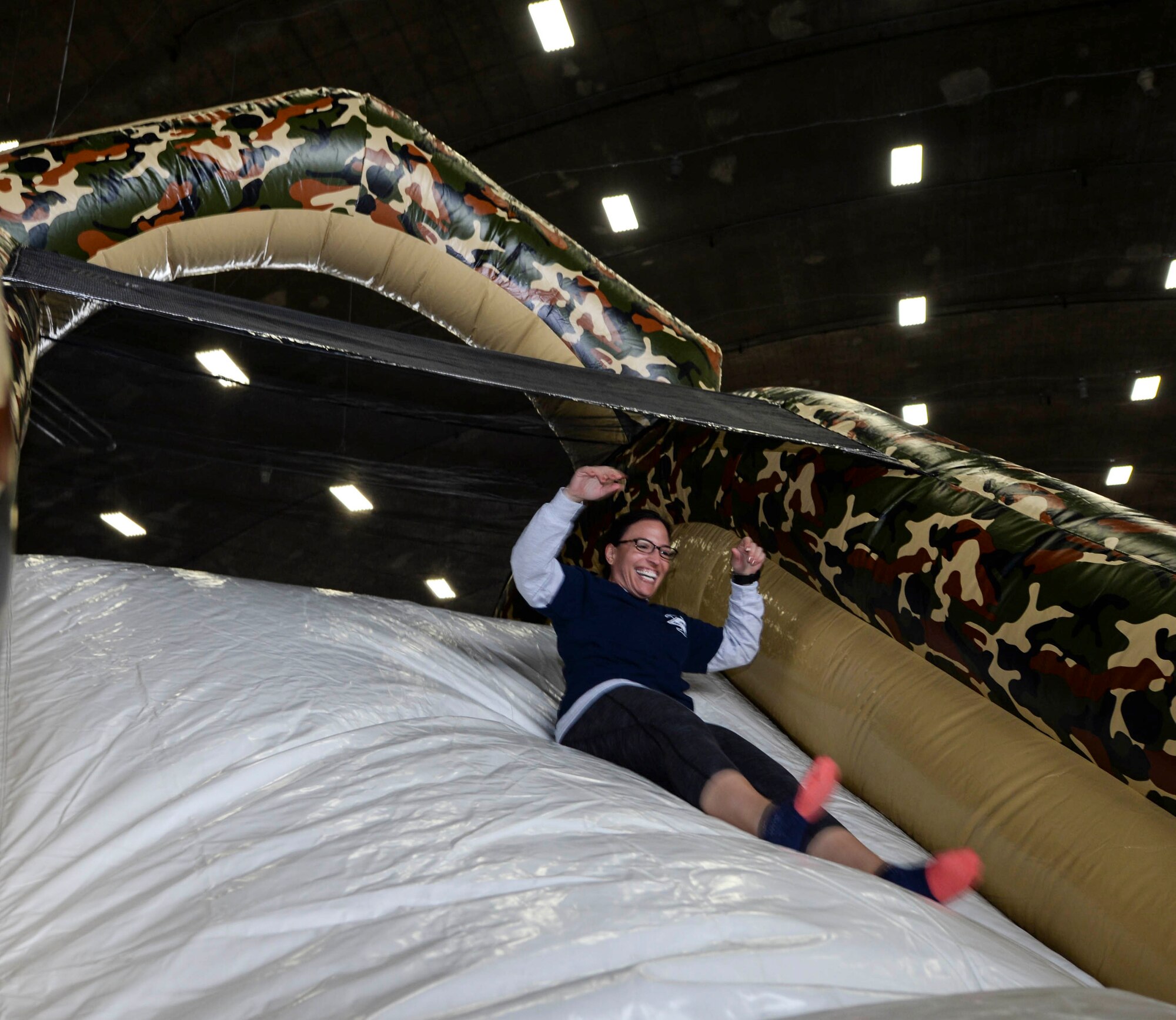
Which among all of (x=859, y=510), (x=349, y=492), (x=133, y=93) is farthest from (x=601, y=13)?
(x=859, y=510)

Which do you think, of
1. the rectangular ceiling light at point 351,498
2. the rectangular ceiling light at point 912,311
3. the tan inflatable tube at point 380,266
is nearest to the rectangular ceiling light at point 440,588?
the rectangular ceiling light at point 351,498

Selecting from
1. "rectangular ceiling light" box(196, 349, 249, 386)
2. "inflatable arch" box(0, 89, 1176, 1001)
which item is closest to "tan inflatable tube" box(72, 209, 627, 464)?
"inflatable arch" box(0, 89, 1176, 1001)

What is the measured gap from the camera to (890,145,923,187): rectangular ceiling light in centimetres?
395

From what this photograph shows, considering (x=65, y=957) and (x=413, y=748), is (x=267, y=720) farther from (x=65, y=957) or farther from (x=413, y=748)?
(x=65, y=957)

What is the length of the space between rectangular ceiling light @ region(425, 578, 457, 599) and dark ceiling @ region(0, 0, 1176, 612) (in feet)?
0.20

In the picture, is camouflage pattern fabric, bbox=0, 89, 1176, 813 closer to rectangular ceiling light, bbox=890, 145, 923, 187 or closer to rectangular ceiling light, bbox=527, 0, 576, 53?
rectangular ceiling light, bbox=527, 0, 576, 53

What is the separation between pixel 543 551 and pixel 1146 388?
5.05 m

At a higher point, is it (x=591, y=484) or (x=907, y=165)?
(x=907, y=165)

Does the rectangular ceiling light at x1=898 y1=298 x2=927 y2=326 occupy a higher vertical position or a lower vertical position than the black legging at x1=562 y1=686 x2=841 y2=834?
higher

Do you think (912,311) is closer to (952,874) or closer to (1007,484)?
(1007,484)

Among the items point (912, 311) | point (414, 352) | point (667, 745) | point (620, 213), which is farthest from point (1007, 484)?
point (912, 311)

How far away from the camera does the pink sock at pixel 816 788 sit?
86 centimetres

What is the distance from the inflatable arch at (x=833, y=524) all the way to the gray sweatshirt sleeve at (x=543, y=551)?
1.54 ft

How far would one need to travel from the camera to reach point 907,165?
403 centimetres
